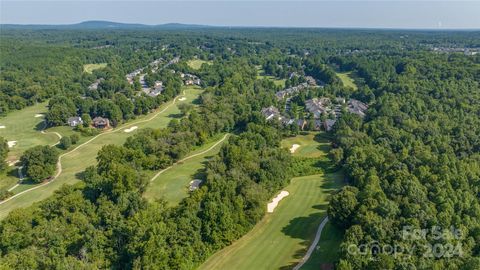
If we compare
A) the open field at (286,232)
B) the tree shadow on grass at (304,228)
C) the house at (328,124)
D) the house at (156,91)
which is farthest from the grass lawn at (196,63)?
the tree shadow on grass at (304,228)

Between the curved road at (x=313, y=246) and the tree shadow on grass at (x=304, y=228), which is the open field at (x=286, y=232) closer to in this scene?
the tree shadow on grass at (x=304, y=228)

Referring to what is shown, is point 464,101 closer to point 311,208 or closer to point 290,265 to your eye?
point 311,208

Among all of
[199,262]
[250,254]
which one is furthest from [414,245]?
[199,262]

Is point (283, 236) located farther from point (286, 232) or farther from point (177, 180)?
point (177, 180)

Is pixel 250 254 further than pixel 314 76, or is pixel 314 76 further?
pixel 314 76

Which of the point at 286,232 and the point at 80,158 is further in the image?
the point at 80,158

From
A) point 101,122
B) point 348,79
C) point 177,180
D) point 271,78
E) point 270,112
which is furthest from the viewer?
point 271,78

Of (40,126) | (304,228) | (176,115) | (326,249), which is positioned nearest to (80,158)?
(40,126)
